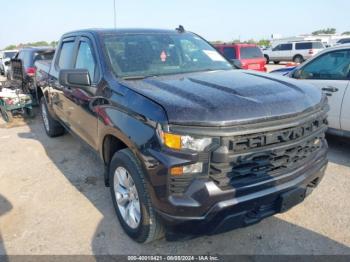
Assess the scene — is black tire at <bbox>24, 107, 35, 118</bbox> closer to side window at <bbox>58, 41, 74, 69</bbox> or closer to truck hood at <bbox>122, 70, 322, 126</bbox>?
side window at <bbox>58, 41, 74, 69</bbox>

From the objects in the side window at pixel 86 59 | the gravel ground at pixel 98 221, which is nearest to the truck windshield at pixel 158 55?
the side window at pixel 86 59

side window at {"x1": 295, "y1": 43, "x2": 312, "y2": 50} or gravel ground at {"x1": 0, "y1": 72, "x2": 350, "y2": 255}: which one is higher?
side window at {"x1": 295, "y1": 43, "x2": 312, "y2": 50}

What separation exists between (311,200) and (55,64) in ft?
13.6

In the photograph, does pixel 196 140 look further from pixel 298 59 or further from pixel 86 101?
pixel 298 59

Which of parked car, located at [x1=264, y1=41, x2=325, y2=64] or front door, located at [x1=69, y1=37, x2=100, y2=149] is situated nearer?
front door, located at [x1=69, y1=37, x2=100, y2=149]

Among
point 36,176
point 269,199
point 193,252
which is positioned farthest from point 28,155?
point 269,199

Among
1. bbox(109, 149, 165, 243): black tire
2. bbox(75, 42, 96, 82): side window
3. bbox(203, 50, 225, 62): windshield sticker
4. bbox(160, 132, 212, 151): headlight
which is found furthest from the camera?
bbox(203, 50, 225, 62): windshield sticker

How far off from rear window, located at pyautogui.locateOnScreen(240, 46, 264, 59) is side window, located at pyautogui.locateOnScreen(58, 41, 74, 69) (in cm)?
876

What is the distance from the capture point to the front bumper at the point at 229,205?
2.28 m

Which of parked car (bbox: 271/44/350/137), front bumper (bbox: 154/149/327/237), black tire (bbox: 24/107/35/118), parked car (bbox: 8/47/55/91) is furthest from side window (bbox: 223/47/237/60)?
front bumper (bbox: 154/149/327/237)

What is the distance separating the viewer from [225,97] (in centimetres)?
249

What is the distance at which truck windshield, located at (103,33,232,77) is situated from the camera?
334 centimetres

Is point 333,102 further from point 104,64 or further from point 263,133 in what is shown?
point 104,64

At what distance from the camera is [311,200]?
3613 mm
